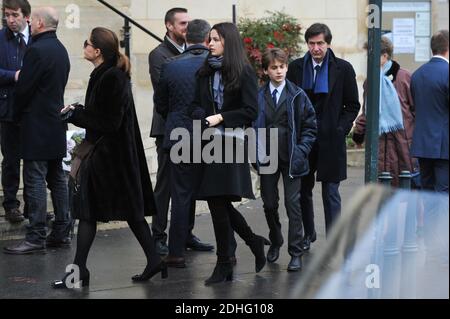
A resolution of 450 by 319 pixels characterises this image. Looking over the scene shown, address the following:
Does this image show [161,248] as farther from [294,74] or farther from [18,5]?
[18,5]

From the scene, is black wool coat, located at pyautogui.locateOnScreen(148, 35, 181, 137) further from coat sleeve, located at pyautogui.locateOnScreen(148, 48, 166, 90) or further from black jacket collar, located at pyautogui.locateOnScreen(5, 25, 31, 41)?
black jacket collar, located at pyautogui.locateOnScreen(5, 25, 31, 41)

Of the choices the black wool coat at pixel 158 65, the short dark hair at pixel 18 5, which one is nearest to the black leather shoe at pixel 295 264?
the black wool coat at pixel 158 65

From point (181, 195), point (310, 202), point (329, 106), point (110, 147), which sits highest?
point (329, 106)

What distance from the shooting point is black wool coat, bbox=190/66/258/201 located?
6.93 meters

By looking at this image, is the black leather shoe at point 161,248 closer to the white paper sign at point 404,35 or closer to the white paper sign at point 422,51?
the white paper sign at point 404,35

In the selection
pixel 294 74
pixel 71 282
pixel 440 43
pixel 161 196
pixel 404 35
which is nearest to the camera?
pixel 71 282

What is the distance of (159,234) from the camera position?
822 centimetres

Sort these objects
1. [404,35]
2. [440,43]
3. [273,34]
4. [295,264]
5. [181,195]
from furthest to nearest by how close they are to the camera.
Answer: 1. [404,35]
2. [273,34]
3. [440,43]
4. [295,264]
5. [181,195]

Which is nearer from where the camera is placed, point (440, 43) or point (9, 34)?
point (440, 43)

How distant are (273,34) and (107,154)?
7959 millimetres

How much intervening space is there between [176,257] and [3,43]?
2640 mm

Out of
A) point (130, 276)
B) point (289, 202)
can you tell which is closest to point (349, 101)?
point (289, 202)

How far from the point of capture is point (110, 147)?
6938 mm
